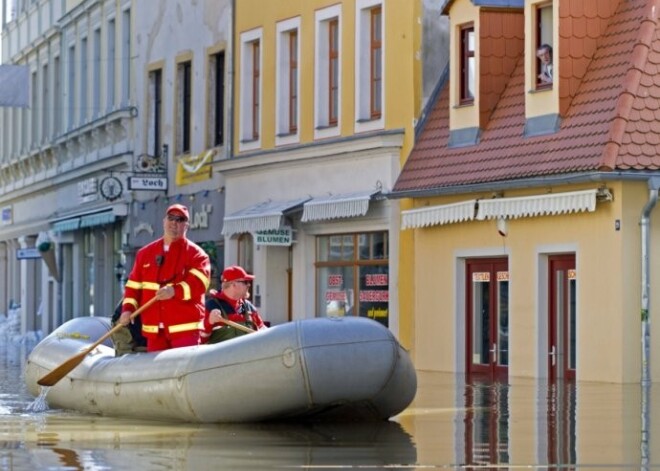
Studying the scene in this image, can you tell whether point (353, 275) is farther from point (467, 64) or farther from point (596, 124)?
point (596, 124)

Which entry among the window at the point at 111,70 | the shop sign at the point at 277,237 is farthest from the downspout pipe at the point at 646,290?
the window at the point at 111,70

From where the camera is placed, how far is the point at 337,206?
116 feet

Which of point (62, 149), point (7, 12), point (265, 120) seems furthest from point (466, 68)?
point (7, 12)

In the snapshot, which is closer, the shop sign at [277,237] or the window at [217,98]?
the shop sign at [277,237]

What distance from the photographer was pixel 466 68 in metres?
32.2

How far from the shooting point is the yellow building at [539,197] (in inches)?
1073

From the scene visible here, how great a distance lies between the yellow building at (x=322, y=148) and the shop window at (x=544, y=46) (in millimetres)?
4423

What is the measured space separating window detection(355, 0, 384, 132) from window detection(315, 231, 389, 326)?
2075 millimetres

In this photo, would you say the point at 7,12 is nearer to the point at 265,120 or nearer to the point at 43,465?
the point at 265,120

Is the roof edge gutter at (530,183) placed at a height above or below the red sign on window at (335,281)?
above

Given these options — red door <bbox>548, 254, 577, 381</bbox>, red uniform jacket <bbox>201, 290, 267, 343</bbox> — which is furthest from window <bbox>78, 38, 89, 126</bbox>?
red uniform jacket <bbox>201, 290, 267, 343</bbox>

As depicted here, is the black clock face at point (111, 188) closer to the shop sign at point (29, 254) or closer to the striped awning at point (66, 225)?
the striped awning at point (66, 225)

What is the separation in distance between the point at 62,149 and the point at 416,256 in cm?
2492

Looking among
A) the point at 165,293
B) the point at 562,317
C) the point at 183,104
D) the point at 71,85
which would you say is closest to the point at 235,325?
the point at 165,293
